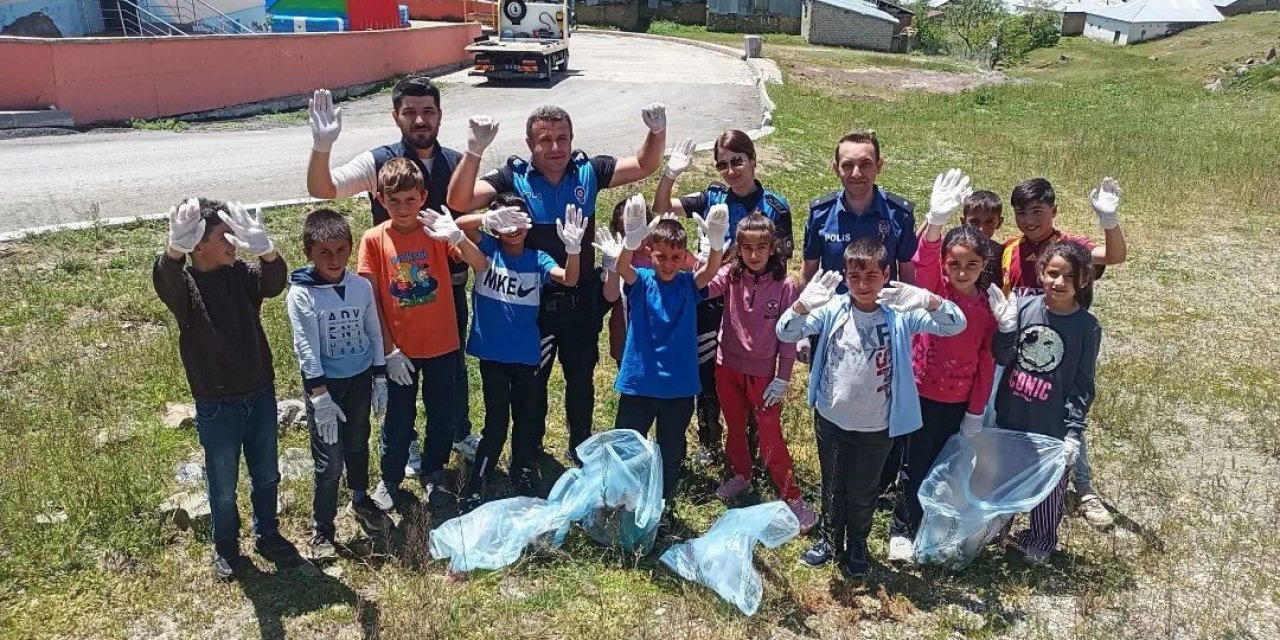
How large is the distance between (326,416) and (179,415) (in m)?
1.96

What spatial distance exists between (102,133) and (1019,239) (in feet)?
43.8

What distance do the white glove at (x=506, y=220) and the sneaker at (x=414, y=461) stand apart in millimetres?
1376

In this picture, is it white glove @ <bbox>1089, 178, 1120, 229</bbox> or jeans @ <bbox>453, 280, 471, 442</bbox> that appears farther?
jeans @ <bbox>453, 280, 471, 442</bbox>

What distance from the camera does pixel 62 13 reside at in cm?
1820

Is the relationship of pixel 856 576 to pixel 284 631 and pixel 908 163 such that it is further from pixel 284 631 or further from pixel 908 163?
pixel 908 163

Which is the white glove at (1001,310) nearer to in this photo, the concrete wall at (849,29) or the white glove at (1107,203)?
the white glove at (1107,203)

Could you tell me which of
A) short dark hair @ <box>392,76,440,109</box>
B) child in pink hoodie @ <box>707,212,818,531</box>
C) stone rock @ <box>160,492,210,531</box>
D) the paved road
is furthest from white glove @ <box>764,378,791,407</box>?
the paved road

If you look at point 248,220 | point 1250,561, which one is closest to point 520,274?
point 248,220

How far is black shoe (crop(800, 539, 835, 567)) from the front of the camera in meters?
3.89

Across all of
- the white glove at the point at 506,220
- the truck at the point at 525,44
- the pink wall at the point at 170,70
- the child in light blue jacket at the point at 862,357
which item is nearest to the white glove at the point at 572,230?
the white glove at the point at 506,220

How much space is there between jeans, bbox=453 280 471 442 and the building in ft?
198

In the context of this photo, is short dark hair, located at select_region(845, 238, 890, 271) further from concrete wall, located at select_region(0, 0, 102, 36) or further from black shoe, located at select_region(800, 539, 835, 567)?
concrete wall, located at select_region(0, 0, 102, 36)

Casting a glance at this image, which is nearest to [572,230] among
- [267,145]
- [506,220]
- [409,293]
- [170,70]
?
[506,220]

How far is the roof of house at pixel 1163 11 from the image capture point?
53.8 meters
